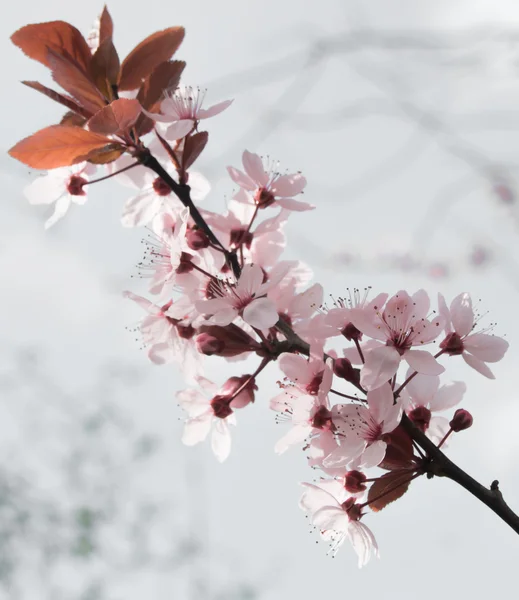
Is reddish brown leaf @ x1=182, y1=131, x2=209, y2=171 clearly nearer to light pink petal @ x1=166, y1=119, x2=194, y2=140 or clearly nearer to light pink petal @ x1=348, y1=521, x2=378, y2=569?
light pink petal @ x1=166, y1=119, x2=194, y2=140

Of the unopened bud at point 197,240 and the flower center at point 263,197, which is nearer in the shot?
the unopened bud at point 197,240

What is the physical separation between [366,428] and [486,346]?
9.6 inches

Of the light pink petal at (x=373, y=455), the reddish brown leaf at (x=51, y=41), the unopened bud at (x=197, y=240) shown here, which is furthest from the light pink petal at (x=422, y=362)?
the reddish brown leaf at (x=51, y=41)

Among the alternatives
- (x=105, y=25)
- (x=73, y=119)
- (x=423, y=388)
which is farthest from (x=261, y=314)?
(x=105, y=25)

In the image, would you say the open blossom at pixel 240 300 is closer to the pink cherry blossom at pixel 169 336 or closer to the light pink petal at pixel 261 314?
the light pink petal at pixel 261 314

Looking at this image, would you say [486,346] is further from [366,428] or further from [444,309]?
[366,428]

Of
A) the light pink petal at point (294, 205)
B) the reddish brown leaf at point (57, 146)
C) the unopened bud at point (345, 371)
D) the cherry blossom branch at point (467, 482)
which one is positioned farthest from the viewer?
the light pink petal at point (294, 205)

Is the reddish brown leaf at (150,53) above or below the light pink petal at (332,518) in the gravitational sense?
above

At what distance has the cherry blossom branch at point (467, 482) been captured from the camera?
0.75 meters

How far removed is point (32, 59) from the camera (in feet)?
3.30

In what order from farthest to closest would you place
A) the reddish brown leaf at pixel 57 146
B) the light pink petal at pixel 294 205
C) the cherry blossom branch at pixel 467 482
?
1. the light pink petal at pixel 294 205
2. the reddish brown leaf at pixel 57 146
3. the cherry blossom branch at pixel 467 482

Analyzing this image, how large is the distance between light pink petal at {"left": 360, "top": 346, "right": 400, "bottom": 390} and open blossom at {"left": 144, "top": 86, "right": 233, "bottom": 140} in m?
0.47

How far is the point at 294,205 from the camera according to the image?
111cm

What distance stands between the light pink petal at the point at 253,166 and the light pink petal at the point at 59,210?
37 cm
